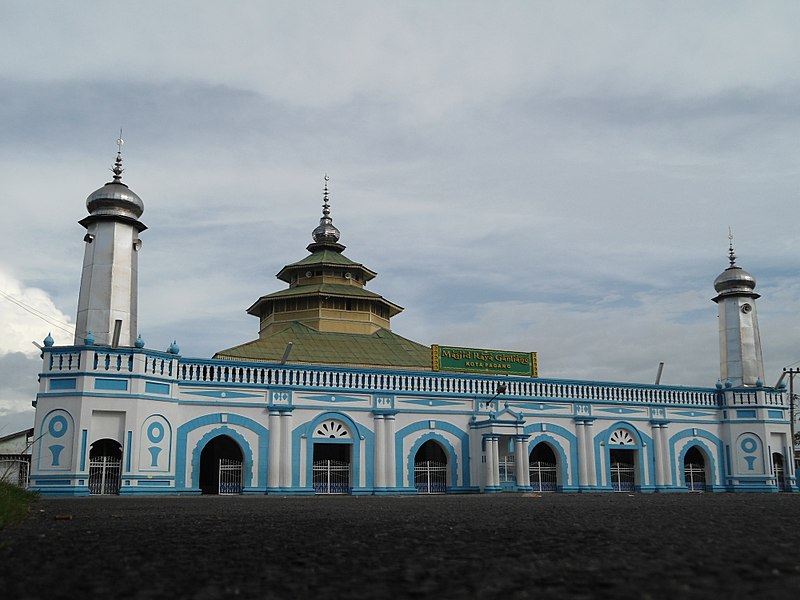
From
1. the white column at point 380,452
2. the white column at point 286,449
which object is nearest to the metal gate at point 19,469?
the white column at point 286,449

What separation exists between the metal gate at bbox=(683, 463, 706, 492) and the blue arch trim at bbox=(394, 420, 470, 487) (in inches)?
385

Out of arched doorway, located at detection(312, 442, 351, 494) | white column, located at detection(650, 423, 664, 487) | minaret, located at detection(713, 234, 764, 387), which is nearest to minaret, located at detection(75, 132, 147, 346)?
arched doorway, located at detection(312, 442, 351, 494)

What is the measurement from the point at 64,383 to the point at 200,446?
175 inches

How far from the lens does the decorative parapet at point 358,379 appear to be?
78.7 feet

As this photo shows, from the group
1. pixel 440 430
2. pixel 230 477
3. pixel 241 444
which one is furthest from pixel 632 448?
pixel 230 477

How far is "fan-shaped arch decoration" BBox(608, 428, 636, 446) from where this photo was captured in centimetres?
3175

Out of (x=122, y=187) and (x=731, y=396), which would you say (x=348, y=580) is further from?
(x=731, y=396)

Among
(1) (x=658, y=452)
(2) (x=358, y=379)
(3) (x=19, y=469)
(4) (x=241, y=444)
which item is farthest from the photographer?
(3) (x=19, y=469)

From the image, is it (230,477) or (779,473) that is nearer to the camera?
(230,477)

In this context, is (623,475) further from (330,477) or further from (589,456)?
(330,477)

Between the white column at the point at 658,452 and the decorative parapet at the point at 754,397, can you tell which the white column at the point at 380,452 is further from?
the decorative parapet at the point at 754,397

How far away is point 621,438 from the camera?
32.0 m

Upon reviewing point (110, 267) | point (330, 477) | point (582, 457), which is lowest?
point (330, 477)

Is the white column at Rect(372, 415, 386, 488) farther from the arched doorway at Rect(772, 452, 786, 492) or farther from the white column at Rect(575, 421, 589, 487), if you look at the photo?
the arched doorway at Rect(772, 452, 786, 492)
